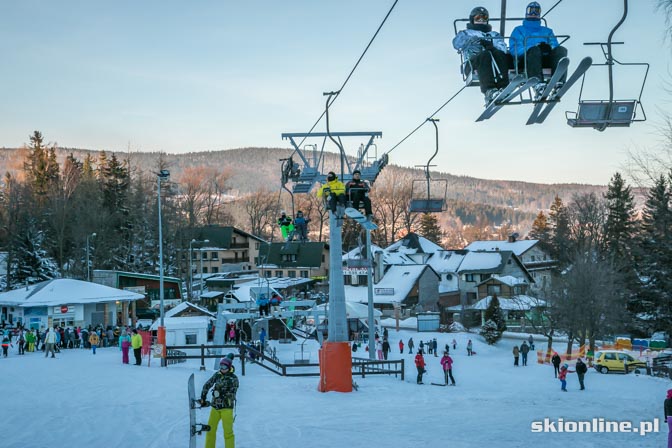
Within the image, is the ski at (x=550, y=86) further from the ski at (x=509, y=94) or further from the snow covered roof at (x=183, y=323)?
the snow covered roof at (x=183, y=323)

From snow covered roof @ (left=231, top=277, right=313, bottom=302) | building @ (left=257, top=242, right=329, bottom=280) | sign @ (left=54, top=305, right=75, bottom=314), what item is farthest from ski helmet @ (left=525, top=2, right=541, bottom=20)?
building @ (left=257, top=242, right=329, bottom=280)

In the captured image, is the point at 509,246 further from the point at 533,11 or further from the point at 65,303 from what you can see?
the point at 533,11

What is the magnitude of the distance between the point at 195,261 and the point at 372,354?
68.9 m

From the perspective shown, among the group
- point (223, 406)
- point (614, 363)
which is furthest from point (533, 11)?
point (614, 363)

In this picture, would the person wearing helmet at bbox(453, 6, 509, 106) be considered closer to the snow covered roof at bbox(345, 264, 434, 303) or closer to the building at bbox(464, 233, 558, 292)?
the snow covered roof at bbox(345, 264, 434, 303)

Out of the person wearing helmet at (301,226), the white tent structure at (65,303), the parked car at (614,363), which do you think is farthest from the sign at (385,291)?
the person wearing helmet at (301,226)

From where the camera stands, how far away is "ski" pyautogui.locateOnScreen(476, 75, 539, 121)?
31.4ft

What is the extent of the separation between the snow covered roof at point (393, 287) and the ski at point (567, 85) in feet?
184

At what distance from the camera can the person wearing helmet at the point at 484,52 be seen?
32.5ft

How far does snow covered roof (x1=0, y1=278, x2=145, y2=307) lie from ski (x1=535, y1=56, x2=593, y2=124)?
3479 centimetres

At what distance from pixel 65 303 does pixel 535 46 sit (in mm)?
35243

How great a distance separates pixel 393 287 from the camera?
233 ft

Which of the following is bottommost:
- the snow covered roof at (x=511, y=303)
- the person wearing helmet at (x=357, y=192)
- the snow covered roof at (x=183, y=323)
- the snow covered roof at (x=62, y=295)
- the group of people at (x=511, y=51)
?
the snow covered roof at (x=511, y=303)

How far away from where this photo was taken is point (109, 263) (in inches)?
2926
